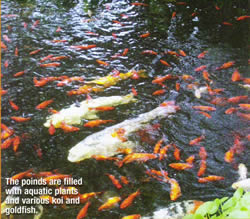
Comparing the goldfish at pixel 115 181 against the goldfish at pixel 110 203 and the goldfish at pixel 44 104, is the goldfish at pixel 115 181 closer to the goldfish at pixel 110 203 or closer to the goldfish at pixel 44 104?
the goldfish at pixel 110 203

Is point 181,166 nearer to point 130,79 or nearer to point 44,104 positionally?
point 130,79

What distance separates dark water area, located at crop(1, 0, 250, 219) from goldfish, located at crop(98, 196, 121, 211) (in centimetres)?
7

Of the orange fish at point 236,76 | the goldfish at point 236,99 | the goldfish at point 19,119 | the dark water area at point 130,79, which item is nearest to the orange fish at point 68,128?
the dark water area at point 130,79

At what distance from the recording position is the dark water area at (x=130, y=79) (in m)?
4.08

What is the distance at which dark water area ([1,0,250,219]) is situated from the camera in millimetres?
4082

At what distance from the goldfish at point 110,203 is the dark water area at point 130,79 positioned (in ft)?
0.24

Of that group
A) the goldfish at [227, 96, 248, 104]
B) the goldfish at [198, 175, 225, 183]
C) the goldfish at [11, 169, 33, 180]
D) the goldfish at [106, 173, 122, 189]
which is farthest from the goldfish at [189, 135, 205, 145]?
the goldfish at [11, 169, 33, 180]

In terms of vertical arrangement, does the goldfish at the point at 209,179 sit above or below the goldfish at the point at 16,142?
below

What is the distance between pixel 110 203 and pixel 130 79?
2.81 meters

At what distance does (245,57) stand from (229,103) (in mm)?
1716

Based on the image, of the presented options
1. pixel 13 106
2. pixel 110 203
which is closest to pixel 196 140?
pixel 110 203

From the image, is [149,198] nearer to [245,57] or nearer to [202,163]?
[202,163]

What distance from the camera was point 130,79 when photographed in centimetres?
588

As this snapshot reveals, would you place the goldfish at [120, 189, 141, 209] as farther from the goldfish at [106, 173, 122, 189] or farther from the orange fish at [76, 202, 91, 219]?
the orange fish at [76, 202, 91, 219]
